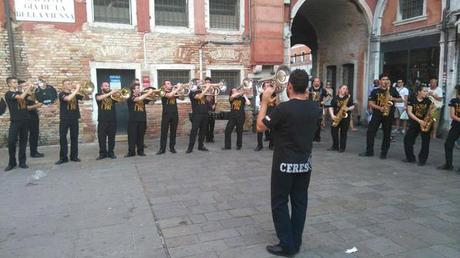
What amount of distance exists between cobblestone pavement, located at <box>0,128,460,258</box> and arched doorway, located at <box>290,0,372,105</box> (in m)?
7.35

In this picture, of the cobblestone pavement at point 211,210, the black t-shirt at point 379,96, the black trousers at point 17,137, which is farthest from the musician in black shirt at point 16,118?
the black t-shirt at point 379,96

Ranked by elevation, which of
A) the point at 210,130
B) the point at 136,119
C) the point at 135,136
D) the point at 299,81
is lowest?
the point at 210,130

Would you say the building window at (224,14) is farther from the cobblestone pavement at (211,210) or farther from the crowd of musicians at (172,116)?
the cobblestone pavement at (211,210)

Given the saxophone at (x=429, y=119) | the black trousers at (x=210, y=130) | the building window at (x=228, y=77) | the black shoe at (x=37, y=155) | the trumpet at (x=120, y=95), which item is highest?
the building window at (x=228, y=77)

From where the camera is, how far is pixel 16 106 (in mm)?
7605

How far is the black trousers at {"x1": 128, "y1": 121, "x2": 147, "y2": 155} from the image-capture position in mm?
8578

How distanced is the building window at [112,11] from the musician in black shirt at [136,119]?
10.5 ft

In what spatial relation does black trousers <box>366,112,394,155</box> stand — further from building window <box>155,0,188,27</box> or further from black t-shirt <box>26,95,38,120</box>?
black t-shirt <box>26,95,38,120</box>

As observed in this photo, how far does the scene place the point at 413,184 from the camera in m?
6.02

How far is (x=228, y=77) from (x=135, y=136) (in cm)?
470

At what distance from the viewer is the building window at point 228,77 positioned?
12.1 m

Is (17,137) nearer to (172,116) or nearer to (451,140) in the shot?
(172,116)

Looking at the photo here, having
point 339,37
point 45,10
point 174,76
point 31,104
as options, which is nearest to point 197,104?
point 174,76

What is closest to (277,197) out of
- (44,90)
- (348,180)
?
(348,180)
